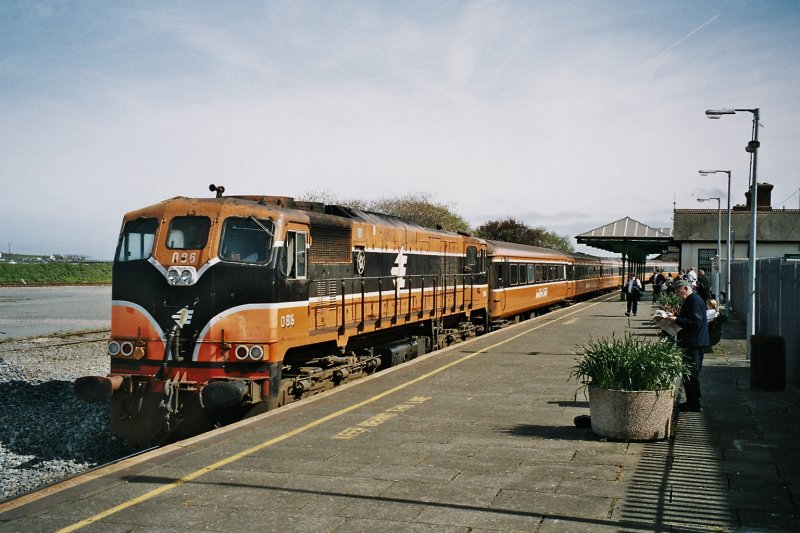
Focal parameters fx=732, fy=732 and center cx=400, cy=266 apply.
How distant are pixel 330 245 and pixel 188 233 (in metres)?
2.74

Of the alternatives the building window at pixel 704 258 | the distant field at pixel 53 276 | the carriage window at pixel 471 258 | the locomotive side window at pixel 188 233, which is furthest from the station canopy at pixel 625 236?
the distant field at pixel 53 276

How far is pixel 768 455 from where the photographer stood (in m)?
8.30

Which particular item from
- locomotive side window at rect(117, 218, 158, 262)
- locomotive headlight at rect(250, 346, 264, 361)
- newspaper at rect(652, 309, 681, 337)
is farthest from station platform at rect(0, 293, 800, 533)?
locomotive side window at rect(117, 218, 158, 262)

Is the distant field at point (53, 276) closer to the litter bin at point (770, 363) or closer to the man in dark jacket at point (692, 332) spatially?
the litter bin at point (770, 363)

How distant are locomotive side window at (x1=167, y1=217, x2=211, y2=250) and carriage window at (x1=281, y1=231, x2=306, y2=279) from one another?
50.8 inches

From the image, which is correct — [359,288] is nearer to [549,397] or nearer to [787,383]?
[549,397]

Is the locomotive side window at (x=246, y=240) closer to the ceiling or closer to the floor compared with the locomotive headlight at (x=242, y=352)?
closer to the ceiling

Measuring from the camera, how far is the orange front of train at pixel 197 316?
11234mm

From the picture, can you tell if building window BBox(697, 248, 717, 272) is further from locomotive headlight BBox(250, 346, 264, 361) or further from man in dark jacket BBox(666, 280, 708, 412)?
locomotive headlight BBox(250, 346, 264, 361)

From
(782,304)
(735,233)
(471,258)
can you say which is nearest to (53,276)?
(735,233)

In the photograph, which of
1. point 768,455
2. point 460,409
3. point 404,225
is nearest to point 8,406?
point 404,225

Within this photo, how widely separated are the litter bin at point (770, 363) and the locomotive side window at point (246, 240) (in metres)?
8.74

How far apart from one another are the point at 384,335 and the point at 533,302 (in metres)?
18.1

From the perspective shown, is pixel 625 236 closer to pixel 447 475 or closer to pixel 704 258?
pixel 704 258
